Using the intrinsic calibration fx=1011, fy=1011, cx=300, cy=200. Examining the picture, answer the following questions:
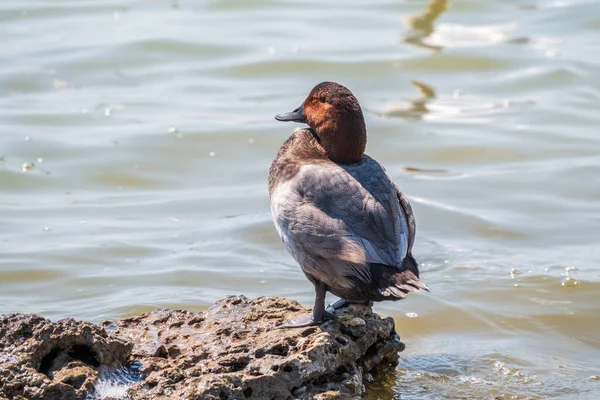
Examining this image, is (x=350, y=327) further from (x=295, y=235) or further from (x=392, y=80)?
(x=392, y=80)

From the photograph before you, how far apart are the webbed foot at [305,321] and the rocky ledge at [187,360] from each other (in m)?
0.06

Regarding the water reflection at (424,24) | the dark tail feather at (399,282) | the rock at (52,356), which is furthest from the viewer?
the water reflection at (424,24)

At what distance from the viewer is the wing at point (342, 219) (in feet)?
16.0

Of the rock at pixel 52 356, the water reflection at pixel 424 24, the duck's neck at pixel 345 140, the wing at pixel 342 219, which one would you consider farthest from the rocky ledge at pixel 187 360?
the water reflection at pixel 424 24

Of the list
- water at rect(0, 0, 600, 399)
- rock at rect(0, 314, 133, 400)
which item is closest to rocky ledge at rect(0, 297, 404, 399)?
rock at rect(0, 314, 133, 400)

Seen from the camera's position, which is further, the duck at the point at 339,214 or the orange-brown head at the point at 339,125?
the orange-brown head at the point at 339,125

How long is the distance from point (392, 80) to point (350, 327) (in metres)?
8.09

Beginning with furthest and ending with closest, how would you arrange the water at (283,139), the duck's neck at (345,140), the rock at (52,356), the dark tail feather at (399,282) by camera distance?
the water at (283,139), the duck's neck at (345,140), the dark tail feather at (399,282), the rock at (52,356)

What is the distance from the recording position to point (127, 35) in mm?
14203

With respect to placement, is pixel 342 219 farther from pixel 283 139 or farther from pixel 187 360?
pixel 283 139

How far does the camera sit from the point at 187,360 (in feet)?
15.1

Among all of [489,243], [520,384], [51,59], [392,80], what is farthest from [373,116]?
[520,384]

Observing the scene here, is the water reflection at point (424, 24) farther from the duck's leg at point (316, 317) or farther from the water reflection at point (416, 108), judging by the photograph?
the duck's leg at point (316, 317)

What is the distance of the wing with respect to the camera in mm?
4867
